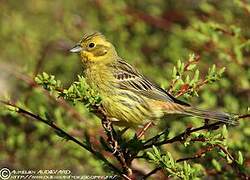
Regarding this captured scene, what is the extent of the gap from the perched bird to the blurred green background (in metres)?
0.21

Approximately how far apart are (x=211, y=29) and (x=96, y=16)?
2637 mm

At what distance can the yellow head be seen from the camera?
18.1ft

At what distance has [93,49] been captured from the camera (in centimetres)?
552

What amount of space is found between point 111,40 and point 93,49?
80.7 inches

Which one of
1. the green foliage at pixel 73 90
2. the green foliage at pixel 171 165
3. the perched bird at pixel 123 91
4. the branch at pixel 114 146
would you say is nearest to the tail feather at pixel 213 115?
the perched bird at pixel 123 91

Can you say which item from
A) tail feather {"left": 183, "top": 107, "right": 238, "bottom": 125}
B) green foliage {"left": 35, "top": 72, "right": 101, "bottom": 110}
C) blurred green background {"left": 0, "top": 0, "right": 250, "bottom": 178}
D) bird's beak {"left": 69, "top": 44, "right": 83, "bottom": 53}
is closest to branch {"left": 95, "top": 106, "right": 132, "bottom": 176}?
green foliage {"left": 35, "top": 72, "right": 101, "bottom": 110}

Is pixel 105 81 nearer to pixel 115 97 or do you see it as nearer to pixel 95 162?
pixel 115 97

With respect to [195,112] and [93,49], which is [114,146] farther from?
[93,49]

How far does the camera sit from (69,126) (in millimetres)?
5762

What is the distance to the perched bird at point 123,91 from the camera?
498 cm

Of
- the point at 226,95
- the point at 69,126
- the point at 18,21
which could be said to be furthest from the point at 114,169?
the point at 18,21

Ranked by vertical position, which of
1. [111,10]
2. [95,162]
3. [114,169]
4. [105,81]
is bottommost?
[114,169]

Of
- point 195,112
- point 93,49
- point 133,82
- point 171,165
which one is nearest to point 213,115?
point 195,112

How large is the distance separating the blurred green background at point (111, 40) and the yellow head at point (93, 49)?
17.9 inches
